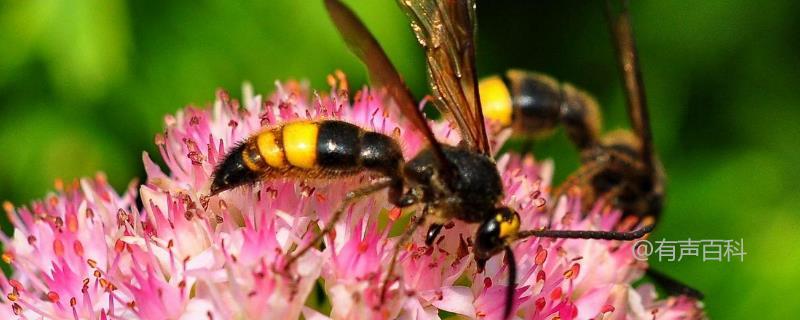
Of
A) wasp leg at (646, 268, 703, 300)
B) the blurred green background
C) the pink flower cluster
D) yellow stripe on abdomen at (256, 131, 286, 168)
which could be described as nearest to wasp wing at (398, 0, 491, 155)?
the pink flower cluster

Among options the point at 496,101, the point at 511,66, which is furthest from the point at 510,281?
the point at 511,66

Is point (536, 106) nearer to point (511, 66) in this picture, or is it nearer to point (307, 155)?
point (511, 66)

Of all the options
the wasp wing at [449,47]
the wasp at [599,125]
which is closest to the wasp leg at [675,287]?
the wasp at [599,125]

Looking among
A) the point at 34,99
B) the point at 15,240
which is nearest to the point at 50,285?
the point at 15,240

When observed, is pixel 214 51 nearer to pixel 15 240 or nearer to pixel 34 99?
pixel 34 99

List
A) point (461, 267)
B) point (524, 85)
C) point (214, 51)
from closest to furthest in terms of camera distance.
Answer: point (461, 267) → point (524, 85) → point (214, 51)

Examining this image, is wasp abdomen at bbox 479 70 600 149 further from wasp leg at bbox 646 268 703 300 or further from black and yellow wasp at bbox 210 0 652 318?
black and yellow wasp at bbox 210 0 652 318
